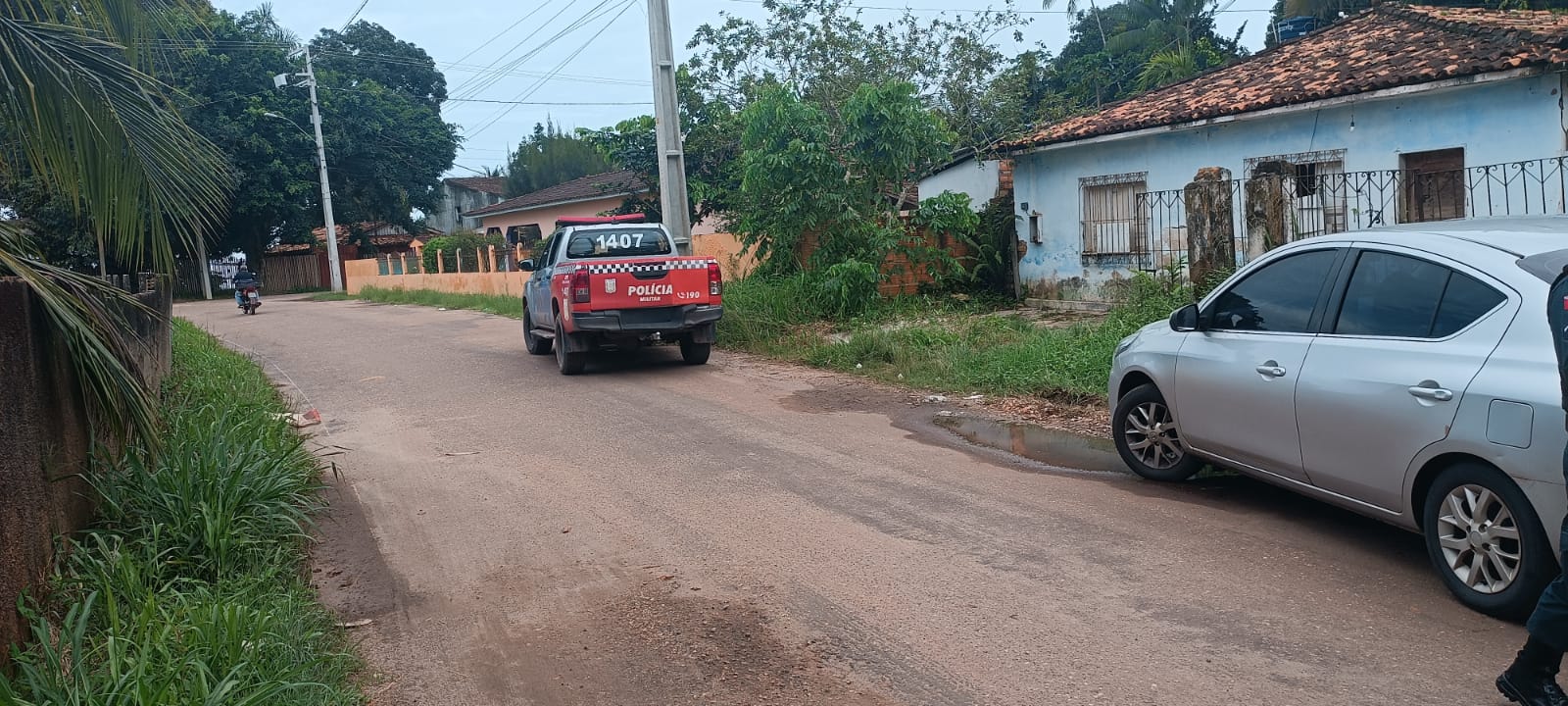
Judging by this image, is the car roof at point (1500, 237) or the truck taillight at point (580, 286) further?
the truck taillight at point (580, 286)

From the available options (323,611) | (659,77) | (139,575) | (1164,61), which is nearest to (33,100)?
(139,575)

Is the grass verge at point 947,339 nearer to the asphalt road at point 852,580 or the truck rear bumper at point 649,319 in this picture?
the truck rear bumper at point 649,319

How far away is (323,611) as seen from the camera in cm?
493

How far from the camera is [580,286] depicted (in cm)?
1209

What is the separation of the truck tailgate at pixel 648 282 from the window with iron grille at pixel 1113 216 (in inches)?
260

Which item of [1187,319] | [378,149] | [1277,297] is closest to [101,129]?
[1187,319]

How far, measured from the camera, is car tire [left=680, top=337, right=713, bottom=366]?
13.2 m

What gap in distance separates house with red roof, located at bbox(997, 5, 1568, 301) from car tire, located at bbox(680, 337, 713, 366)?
5.12 metres

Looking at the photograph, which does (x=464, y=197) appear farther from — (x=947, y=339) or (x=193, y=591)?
(x=193, y=591)

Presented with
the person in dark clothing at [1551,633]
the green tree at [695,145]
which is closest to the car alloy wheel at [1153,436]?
the person in dark clothing at [1551,633]

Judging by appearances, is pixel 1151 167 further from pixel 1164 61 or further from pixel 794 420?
pixel 1164 61

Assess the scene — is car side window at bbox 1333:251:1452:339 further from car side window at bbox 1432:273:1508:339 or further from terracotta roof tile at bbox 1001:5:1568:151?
terracotta roof tile at bbox 1001:5:1568:151

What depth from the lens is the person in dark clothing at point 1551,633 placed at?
340 centimetres

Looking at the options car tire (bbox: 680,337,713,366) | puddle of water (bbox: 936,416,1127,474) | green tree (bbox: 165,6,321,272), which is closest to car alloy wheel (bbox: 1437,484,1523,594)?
puddle of water (bbox: 936,416,1127,474)
